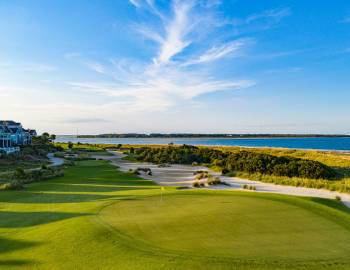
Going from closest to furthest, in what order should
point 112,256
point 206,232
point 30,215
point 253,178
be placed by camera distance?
1. point 112,256
2. point 206,232
3. point 30,215
4. point 253,178

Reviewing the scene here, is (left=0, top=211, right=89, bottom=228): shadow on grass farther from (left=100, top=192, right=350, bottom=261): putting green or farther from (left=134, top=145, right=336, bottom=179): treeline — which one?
(left=134, top=145, right=336, bottom=179): treeline

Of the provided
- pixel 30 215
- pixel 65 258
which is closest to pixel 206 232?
pixel 65 258

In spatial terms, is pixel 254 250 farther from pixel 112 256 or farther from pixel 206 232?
pixel 112 256

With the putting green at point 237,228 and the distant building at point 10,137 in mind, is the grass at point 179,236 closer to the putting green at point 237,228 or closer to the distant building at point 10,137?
the putting green at point 237,228

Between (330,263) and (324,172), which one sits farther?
(324,172)

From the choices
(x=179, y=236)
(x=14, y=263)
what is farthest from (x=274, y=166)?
(x=14, y=263)

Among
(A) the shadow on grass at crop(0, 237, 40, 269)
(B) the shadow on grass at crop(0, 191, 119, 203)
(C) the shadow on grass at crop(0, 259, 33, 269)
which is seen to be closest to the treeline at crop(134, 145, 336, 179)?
(B) the shadow on grass at crop(0, 191, 119, 203)
